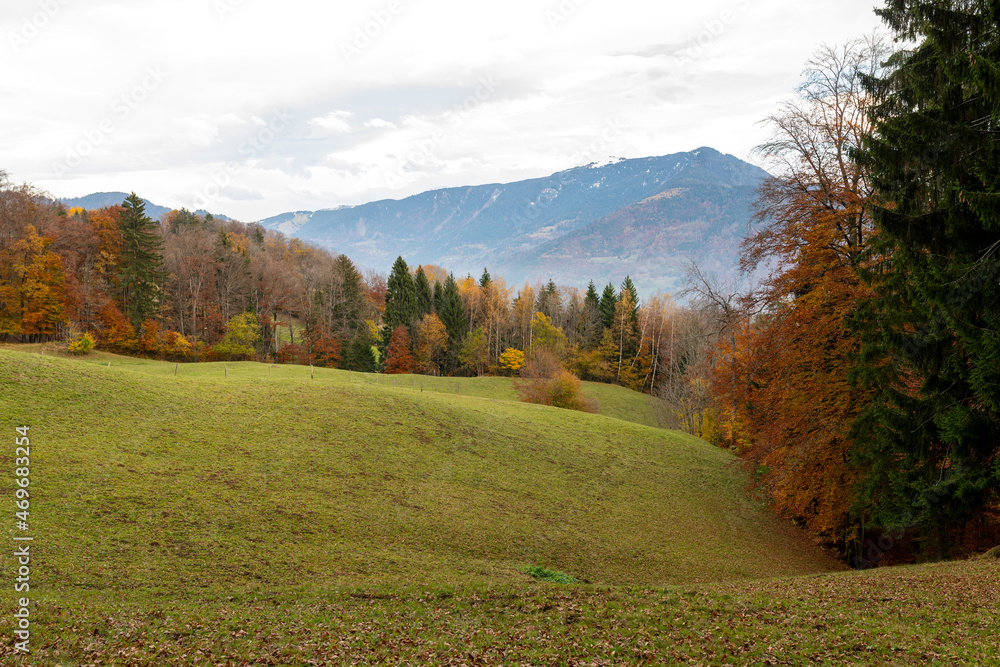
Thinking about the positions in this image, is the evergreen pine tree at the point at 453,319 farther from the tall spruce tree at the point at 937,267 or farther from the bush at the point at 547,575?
the tall spruce tree at the point at 937,267

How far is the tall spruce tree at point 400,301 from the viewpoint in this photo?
83.9 m

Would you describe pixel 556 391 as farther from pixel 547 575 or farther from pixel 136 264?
pixel 136 264

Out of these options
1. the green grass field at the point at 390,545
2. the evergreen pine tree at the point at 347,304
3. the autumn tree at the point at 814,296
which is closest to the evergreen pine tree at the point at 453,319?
the evergreen pine tree at the point at 347,304

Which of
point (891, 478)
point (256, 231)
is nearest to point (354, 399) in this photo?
point (891, 478)

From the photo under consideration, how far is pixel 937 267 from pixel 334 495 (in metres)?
20.1

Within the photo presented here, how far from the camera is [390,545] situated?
17312 millimetres

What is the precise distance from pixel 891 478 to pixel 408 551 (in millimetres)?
15283

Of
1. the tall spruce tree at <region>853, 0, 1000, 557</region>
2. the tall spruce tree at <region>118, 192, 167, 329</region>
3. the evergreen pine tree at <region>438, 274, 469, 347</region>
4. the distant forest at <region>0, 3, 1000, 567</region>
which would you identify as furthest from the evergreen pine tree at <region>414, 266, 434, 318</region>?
the tall spruce tree at <region>853, 0, 1000, 557</region>

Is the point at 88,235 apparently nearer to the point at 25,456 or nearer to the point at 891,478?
the point at 25,456

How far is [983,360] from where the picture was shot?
11.6m

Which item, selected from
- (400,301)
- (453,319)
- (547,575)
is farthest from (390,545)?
(400,301)

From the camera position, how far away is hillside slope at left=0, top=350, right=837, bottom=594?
14.4m

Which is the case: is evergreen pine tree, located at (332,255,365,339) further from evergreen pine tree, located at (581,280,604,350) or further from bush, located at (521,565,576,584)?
bush, located at (521,565,576,584)

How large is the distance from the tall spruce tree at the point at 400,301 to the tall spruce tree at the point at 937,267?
239 ft
